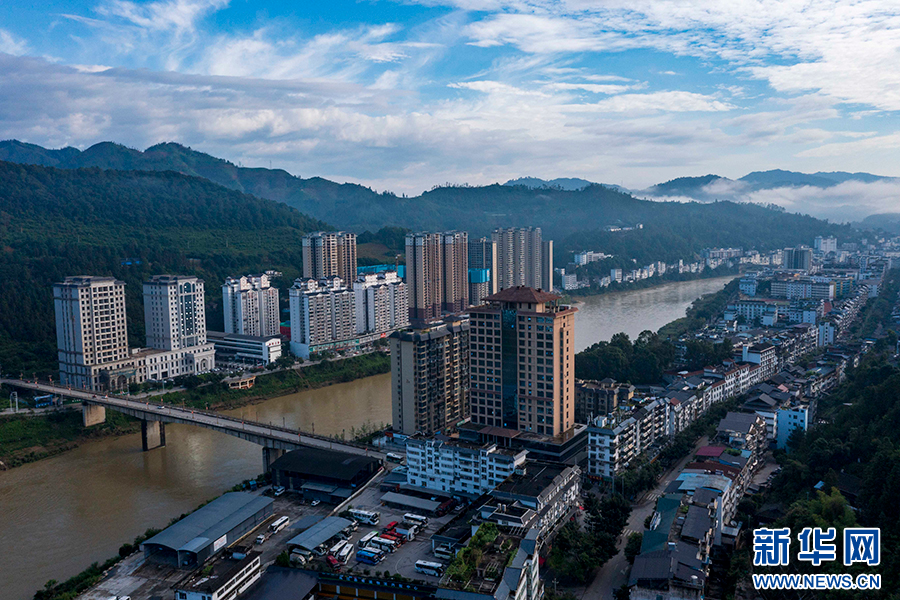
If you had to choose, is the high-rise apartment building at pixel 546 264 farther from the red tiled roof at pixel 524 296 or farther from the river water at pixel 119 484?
the red tiled roof at pixel 524 296

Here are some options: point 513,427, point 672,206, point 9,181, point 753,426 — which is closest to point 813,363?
point 753,426

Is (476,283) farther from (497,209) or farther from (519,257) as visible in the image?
(497,209)

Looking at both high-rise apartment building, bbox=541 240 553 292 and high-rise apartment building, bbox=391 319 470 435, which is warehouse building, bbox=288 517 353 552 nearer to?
high-rise apartment building, bbox=391 319 470 435

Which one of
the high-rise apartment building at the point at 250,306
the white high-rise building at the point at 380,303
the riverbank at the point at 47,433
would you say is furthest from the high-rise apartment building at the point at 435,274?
the riverbank at the point at 47,433

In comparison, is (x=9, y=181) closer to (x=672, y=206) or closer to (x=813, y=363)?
(x=813, y=363)

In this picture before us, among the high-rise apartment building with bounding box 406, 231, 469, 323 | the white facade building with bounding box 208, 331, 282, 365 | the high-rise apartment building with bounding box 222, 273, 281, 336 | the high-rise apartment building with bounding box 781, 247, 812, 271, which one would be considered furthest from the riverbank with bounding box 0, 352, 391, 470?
the high-rise apartment building with bounding box 781, 247, 812, 271

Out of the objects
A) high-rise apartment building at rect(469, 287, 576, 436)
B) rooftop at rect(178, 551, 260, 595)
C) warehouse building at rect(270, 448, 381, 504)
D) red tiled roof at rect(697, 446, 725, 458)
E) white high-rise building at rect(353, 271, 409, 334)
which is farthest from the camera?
white high-rise building at rect(353, 271, 409, 334)

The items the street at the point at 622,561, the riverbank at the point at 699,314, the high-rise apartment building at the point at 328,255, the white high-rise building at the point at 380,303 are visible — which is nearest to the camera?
the street at the point at 622,561
